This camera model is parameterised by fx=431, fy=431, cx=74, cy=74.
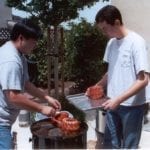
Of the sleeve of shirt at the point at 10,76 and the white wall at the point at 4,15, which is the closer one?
the sleeve of shirt at the point at 10,76

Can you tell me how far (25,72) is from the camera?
3.96m

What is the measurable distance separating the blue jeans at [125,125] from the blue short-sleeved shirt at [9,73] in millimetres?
1143

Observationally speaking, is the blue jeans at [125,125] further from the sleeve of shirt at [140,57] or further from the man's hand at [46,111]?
the man's hand at [46,111]

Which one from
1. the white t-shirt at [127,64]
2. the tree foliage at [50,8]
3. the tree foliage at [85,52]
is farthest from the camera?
the tree foliage at [85,52]

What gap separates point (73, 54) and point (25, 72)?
16.6 feet

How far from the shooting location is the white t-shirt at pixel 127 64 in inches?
161

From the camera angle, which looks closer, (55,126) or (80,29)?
(55,126)

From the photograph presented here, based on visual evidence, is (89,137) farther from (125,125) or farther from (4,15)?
(4,15)

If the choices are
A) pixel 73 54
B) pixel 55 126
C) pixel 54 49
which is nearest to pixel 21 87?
pixel 55 126

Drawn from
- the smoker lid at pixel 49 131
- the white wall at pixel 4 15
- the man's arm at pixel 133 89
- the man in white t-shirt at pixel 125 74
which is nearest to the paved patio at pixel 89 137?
the smoker lid at pixel 49 131

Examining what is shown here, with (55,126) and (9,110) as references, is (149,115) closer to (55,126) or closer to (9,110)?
(55,126)

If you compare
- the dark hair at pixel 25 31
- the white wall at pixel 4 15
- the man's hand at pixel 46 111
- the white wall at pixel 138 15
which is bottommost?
the man's hand at pixel 46 111

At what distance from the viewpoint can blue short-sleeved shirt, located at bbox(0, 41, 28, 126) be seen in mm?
3610

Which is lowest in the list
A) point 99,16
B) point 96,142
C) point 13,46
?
point 96,142
